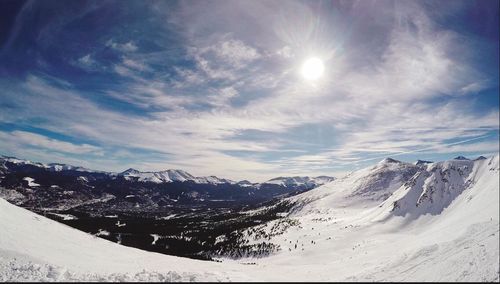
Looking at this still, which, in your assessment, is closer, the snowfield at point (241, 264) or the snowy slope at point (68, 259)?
the snowfield at point (241, 264)

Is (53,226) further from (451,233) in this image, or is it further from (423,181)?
(423,181)

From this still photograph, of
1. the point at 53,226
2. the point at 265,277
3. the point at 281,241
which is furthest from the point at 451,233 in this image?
the point at 281,241

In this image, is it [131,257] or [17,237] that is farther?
[131,257]

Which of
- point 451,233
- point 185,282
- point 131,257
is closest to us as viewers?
point 185,282

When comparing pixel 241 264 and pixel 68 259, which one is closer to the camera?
pixel 68 259

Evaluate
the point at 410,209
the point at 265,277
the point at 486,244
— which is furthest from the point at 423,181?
the point at 265,277

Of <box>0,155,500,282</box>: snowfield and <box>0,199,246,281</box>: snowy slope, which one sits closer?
<box>0,155,500,282</box>: snowfield

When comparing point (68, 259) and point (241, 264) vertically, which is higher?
point (241, 264)

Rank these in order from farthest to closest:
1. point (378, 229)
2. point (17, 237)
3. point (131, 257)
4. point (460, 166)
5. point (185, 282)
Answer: point (460, 166), point (378, 229), point (131, 257), point (17, 237), point (185, 282)

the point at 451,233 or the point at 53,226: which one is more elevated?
the point at 451,233

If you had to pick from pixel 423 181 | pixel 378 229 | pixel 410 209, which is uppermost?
pixel 423 181
